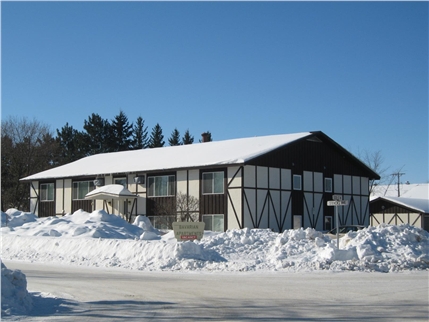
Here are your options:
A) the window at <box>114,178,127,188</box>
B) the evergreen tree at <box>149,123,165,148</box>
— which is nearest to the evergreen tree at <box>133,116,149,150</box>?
the evergreen tree at <box>149,123,165,148</box>

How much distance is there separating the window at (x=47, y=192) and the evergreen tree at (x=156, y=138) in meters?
51.2

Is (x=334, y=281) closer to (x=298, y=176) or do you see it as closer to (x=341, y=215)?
(x=298, y=176)

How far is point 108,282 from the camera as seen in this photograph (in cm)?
1691

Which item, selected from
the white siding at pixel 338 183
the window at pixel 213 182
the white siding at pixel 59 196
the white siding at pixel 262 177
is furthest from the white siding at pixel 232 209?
the white siding at pixel 59 196

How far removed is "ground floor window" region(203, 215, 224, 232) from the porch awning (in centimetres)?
635

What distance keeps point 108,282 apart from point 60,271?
4.59m

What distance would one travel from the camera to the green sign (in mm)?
23312

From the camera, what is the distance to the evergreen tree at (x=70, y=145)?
3408 inches

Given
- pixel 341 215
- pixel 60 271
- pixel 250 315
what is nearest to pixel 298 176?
pixel 341 215

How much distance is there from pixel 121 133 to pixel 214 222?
178 feet

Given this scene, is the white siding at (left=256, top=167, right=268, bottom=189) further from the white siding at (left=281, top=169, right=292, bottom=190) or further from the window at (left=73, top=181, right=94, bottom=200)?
the window at (left=73, top=181, right=94, bottom=200)

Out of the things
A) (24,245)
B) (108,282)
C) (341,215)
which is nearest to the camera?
(108,282)

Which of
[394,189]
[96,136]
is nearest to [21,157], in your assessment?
[96,136]

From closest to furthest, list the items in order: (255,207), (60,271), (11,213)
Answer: (60,271)
(11,213)
(255,207)
